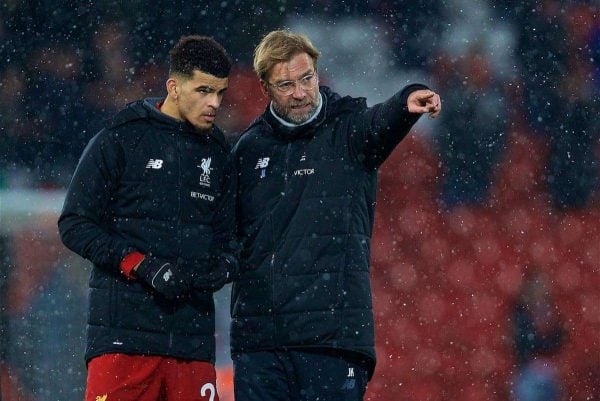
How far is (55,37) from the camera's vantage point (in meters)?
5.81

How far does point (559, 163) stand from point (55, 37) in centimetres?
310

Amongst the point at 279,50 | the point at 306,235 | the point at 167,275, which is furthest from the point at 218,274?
the point at 279,50

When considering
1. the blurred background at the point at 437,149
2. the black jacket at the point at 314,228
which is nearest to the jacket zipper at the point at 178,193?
the black jacket at the point at 314,228

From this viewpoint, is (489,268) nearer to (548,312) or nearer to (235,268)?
(548,312)

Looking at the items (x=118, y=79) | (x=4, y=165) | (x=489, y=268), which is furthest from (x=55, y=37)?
(x=489, y=268)

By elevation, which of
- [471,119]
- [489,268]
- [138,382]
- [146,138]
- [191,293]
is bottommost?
[138,382]

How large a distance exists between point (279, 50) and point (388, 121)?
383 millimetres

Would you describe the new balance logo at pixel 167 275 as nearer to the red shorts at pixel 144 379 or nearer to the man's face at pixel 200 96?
the red shorts at pixel 144 379

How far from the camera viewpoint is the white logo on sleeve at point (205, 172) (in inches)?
106

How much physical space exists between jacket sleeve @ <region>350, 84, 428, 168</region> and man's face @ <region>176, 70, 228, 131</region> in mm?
379

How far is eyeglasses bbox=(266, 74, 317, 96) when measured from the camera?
109 inches

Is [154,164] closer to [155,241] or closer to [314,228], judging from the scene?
[155,241]

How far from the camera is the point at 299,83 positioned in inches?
109

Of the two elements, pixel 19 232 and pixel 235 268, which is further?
pixel 19 232
